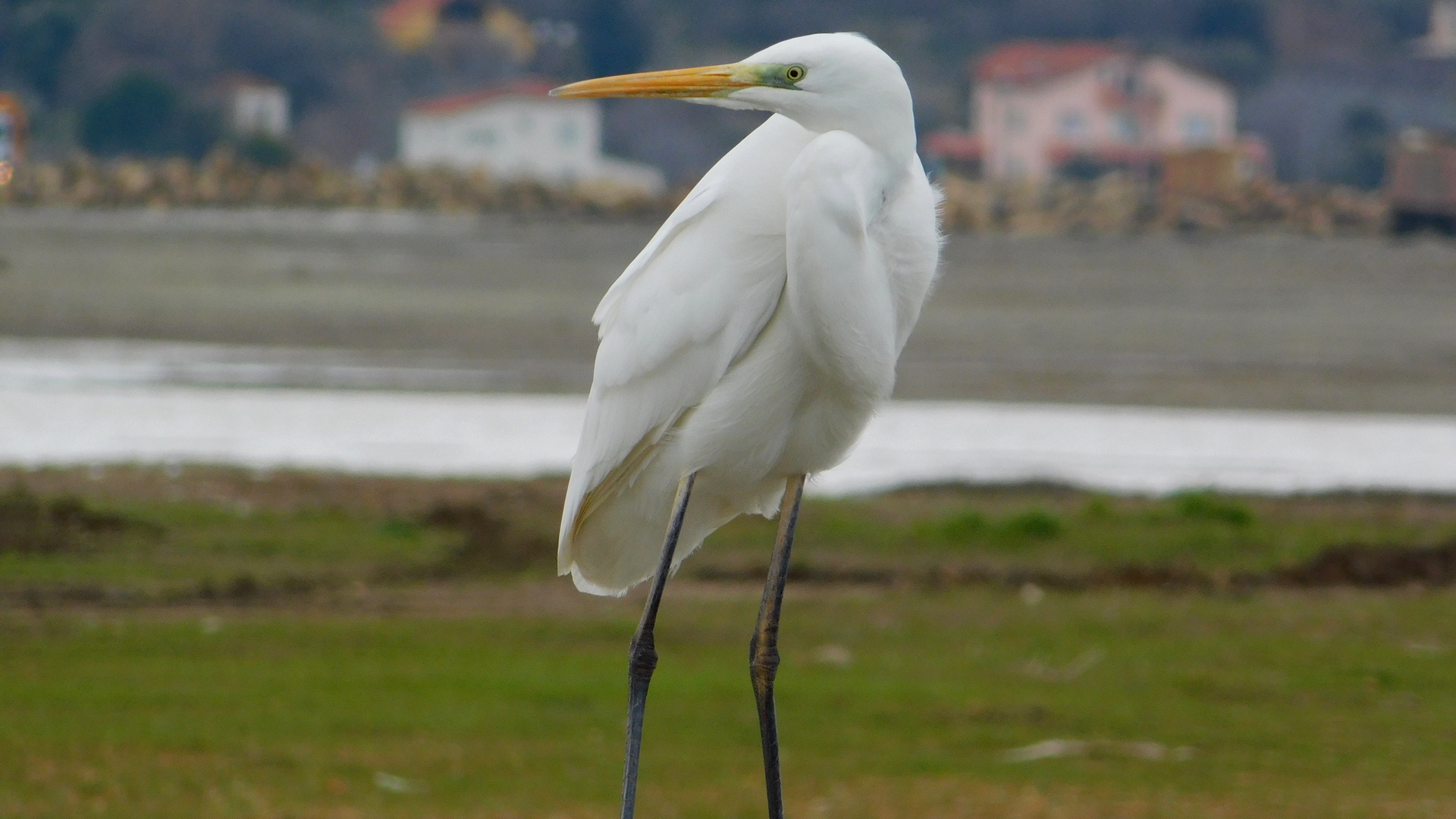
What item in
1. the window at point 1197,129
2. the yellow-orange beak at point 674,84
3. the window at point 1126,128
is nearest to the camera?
the yellow-orange beak at point 674,84

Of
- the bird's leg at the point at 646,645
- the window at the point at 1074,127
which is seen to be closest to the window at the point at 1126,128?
the window at the point at 1074,127

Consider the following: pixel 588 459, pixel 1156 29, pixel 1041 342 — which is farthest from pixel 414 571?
pixel 1156 29

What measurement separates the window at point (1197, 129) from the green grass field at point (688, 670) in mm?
68942

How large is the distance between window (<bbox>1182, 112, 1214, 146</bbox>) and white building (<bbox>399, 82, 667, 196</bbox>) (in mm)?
21431

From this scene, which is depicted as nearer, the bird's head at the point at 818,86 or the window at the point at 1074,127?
the bird's head at the point at 818,86

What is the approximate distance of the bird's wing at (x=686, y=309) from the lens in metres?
4.00

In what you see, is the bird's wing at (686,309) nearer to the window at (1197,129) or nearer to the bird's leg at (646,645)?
the bird's leg at (646,645)

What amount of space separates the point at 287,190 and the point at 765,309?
60.0 m

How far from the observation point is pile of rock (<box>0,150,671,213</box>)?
5866cm

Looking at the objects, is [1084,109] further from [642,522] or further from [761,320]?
[761,320]

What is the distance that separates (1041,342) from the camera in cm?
2589

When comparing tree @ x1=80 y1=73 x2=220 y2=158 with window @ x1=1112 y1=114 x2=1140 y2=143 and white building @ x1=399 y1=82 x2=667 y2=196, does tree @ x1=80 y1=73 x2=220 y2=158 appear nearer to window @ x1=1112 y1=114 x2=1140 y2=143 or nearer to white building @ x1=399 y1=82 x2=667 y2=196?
white building @ x1=399 y1=82 x2=667 y2=196

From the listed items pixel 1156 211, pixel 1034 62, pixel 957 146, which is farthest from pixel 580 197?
pixel 1034 62

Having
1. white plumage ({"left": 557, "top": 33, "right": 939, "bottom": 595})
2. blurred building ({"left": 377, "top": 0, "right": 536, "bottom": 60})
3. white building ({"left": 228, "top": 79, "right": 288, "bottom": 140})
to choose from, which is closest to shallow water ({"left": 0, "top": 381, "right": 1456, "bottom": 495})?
white plumage ({"left": 557, "top": 33, "right": 939, "bottom": 595})
